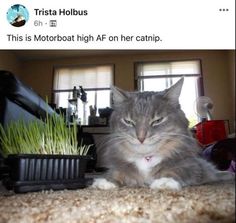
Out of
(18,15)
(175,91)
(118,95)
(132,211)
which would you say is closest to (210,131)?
(175,91)

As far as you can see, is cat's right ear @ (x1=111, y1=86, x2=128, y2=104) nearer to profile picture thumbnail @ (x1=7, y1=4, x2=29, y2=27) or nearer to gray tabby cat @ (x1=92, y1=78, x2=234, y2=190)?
gray tabby cat @ (x1=92, y1=78, x2=234, y2=190)

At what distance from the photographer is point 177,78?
608mm

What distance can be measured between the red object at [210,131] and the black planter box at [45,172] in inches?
10.3

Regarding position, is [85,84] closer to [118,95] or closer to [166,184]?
[118,95]

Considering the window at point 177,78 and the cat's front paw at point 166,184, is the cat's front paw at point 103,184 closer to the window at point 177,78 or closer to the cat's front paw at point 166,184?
the cat's front paw at point 166,184

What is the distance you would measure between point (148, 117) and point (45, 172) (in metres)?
0.23

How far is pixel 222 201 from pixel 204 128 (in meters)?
0.31

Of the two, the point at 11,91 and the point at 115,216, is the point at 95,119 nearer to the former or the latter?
the point at 11,91

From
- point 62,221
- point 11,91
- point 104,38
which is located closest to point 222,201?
point 62,221

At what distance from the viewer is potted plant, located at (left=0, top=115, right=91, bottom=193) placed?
474mm

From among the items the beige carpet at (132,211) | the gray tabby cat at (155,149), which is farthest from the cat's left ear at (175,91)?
the beige carpet at (132,211)

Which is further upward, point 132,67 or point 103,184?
point 132,67

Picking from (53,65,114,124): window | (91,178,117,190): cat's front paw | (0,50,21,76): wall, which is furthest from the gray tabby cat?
(0,50,21,76): wall

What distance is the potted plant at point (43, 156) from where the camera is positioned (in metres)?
0.47
